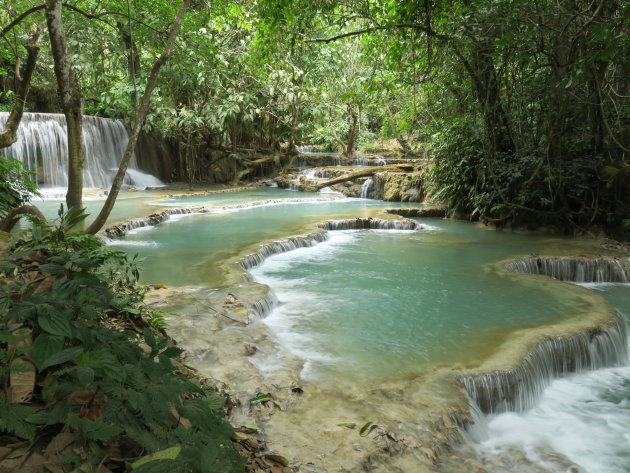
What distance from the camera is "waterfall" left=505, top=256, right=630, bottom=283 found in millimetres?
7645

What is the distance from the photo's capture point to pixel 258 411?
3.24 metres

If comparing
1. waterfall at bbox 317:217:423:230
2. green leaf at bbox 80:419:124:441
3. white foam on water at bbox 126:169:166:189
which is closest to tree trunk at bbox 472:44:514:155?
waterfall at bbox 317:217:423:230

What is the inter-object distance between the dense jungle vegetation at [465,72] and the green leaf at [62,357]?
3.01 m

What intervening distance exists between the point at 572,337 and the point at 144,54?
18.9 metres

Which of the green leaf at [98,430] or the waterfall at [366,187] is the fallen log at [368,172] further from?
the green leaf at [98,430]

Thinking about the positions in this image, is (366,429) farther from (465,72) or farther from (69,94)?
(465,72)

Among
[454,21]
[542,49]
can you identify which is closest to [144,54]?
[454,21]

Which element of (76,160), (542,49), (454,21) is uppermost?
(454,21)

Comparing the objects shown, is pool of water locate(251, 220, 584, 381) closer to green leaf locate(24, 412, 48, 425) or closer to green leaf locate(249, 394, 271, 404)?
green leaf locate(249, 394, 271, 404)

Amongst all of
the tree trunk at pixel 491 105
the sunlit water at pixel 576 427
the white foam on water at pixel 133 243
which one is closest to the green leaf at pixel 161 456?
the sunlit water at pixel 576 427

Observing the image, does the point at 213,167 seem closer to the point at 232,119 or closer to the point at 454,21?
the point at 232,119

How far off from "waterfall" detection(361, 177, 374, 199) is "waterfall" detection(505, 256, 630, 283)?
992 centimetres

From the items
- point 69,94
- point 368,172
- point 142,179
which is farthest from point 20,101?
point 142,179

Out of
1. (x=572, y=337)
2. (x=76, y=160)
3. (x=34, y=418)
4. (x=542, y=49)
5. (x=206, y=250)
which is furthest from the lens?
(x=206, y=250)
